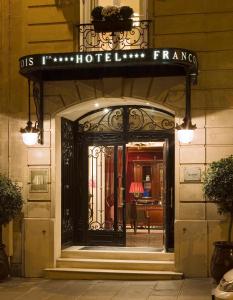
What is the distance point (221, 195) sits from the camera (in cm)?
1109

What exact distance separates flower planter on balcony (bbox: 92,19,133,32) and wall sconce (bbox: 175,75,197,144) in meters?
1.76

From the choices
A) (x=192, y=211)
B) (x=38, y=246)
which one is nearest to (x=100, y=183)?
(x=38, y=246)

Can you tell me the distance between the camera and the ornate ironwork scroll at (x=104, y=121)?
45.0 feet

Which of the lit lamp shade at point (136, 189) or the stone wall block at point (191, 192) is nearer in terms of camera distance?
the stone wall block at point (191, 192)

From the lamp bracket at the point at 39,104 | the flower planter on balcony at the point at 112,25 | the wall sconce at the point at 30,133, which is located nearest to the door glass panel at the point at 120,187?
the lamp bracket at the point at 39,104

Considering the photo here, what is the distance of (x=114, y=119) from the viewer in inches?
542

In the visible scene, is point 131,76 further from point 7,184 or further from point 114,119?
point 7,184

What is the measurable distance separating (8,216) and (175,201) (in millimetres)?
3413

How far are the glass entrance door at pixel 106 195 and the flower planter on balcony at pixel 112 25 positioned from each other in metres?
2.91

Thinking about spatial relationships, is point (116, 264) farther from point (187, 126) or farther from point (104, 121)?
point (104, 121)

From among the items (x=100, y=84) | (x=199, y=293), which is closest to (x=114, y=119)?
(x=100, y=84)

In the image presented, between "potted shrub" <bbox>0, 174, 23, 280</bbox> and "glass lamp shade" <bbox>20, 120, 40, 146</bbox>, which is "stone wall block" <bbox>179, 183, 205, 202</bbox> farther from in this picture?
"potted shrub" <bbox>0, 174, 23, 280</bbox>

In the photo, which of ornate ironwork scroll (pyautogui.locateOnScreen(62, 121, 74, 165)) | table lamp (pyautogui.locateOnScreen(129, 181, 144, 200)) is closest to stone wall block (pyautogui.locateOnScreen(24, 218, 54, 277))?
ornate ironwork scroll (pyautogui.locateOnScreen(62, 121, 74, 165))

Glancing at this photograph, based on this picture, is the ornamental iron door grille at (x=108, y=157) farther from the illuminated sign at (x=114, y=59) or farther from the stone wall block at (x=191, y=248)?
the illuminated sign at (x=114, y=59)
